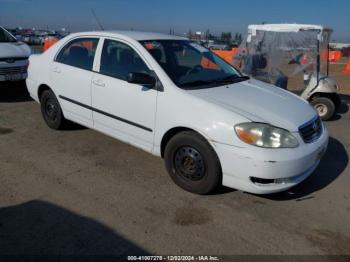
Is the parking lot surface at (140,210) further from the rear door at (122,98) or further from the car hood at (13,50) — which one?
the car hood at (13,50)

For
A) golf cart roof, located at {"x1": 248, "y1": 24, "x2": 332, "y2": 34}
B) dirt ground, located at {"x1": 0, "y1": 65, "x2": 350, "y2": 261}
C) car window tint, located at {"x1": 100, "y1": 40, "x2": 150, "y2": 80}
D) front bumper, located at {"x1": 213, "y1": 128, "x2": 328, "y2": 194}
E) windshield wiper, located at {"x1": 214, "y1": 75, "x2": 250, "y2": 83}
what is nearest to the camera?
dirt ground, located at {"x1": 0, "y1": 65, "x2": 350, "y2": 261}

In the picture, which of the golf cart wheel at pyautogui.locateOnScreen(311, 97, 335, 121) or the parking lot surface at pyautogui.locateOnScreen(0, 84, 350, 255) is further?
the golf cart wheel at pyautogui.locateOnScreen(311, 97, 335, 121)

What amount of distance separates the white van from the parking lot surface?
3.20 metres

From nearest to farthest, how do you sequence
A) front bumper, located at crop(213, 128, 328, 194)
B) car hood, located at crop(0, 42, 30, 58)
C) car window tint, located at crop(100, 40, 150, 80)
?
front bumper, located at crop(213, 128, 328, 194)
car window tint, located at crop(100, 40, 150, 80)
car hood, located at crop(0, 42, 30, 58)

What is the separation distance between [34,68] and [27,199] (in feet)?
9.16

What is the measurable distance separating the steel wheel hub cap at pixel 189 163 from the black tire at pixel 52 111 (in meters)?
2.44

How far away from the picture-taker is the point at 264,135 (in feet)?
11.0

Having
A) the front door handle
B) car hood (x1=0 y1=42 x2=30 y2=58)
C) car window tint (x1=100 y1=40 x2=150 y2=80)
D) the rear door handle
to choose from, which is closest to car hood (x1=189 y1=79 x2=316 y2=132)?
car window tint (x1=100 y1=40 x2=150 y2=80)

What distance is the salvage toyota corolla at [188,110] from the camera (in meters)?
3.38

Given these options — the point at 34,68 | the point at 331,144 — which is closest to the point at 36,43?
the point at 34,68

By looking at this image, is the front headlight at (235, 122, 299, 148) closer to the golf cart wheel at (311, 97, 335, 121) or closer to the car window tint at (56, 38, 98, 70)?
the car window tint at (56, 38, 98, 70)

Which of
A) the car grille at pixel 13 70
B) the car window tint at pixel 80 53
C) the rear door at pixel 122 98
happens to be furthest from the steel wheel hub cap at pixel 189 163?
the car grille at pixel 13 70

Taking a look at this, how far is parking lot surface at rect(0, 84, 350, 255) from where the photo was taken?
2.94m

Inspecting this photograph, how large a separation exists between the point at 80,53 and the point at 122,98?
126cm
